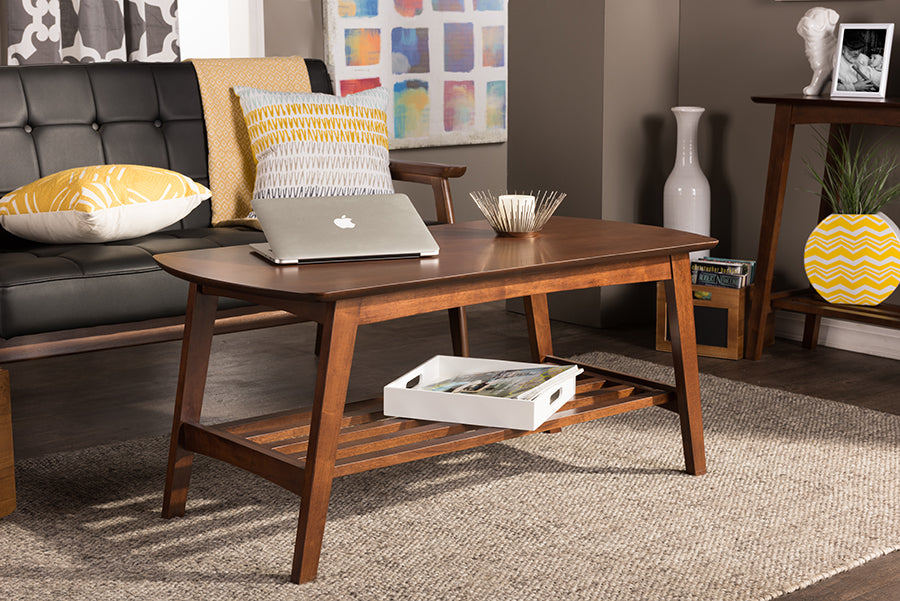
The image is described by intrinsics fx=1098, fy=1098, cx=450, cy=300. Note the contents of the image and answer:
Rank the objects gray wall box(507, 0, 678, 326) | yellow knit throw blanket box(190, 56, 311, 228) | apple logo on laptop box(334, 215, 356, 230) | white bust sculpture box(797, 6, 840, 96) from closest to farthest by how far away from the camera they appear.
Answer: apple logo on laptop box(334, 215, 356, 230) < yellow knit throw blanket box(190, 56, 311, 228) < white bust sculpture box(797, 6, 840, 96) < gray wall box(507, 0, 678, 326)

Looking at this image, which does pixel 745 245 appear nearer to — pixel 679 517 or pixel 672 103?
pixel 672 103

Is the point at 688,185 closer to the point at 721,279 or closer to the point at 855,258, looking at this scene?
the point at 721,279

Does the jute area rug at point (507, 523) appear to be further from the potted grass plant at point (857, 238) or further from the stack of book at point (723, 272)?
the stack of book at point (723, 272)

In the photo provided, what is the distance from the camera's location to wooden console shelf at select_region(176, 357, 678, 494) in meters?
1.82

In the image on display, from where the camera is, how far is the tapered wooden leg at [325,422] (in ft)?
5.63

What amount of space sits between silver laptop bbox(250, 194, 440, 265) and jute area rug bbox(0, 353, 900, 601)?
0.50 metres

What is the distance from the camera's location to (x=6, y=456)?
2051 millimetres

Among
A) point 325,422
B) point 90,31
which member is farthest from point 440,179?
point 90,31

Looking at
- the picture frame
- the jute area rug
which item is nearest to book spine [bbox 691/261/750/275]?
the picture frame

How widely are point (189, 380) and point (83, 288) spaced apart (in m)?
0.48

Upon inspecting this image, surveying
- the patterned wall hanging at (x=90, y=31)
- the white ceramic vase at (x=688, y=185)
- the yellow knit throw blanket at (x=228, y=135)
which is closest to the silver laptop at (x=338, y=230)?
the yellow knit throw blanket at (x=228, y=135)

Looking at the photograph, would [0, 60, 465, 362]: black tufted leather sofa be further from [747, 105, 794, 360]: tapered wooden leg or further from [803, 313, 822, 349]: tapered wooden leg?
[803, 313, 822, 349]: tapered wooden leg

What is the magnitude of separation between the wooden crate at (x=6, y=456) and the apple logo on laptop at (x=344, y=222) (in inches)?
26.8

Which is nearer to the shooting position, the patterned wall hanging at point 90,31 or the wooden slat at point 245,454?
the wooden slat at point 245,454
